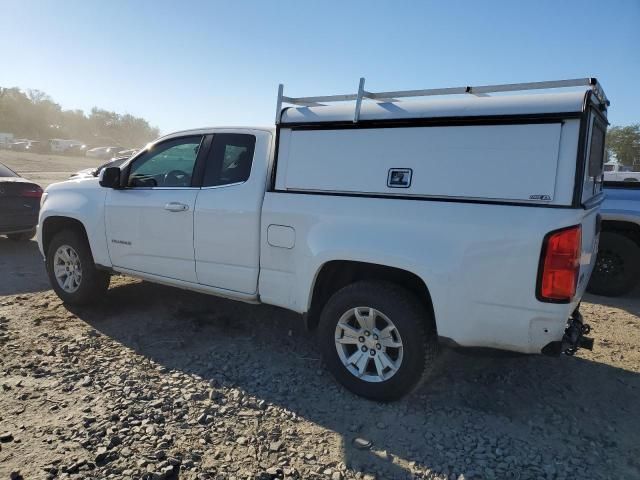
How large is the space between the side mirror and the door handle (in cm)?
72

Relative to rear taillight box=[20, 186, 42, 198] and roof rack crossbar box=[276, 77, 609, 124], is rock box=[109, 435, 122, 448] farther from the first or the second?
rear taillight box=[20, 186, 42, 198]

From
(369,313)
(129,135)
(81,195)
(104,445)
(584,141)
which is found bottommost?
(104,445)

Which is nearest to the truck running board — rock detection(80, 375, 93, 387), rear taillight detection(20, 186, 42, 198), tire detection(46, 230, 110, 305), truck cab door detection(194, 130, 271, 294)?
truck cab door detection(194, 130, 271, 294)

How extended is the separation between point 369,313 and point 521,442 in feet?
3.95

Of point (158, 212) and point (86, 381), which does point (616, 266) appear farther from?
point (86, 381)

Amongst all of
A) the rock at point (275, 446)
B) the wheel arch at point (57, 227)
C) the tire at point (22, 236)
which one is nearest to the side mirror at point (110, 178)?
the wheel arch at point (57, 227)

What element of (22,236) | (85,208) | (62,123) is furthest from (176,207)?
(62,123)

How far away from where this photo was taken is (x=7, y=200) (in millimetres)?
7520

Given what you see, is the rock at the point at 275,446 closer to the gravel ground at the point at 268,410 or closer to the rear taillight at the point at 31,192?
the gravel ground at the point at 268,410

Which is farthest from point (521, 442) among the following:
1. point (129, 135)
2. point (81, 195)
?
point (129, 135)

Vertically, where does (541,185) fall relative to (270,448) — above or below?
above

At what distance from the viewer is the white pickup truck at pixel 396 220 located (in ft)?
8.71

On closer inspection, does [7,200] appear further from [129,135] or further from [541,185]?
[129,135]

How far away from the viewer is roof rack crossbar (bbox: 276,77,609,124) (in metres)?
2.79
